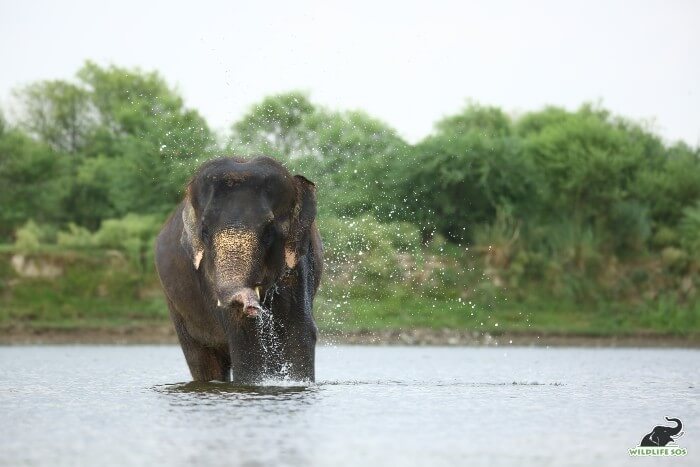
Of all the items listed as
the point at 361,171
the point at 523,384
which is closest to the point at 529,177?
the point at 361,171

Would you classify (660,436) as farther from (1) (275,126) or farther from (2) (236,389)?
(1) (275,126)

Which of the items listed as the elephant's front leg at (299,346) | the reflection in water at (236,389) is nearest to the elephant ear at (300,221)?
the elephant's front leg at (299,346)

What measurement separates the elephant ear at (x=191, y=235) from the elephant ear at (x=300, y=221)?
3.25 ft

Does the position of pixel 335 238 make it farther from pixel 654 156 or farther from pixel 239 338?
pixel 654 156

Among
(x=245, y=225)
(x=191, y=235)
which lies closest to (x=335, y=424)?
(x=245, y=225)

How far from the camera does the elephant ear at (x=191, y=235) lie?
16.5 metres

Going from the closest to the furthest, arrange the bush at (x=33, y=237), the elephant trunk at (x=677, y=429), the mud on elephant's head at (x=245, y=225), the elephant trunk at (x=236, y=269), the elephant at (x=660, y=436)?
the elephant at (x=660, y=436), the elephant trunk at (x=677, y=429), the elephant trunk at (x=236, y=269), the mud on elephant's head at (x=245, y=225), the bush at (x=33, y=237)

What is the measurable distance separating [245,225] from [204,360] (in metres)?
4.13

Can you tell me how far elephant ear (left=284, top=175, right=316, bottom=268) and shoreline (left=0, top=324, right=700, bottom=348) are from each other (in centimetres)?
4710

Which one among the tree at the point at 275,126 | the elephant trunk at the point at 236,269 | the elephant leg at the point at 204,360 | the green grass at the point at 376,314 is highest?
the tree at the point at 275,126

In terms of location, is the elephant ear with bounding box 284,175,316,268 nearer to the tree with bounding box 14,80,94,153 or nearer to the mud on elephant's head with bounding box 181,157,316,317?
the mud on elephant's head with bounding box 181,157,316,317

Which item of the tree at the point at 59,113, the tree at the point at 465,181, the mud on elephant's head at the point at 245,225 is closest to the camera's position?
the mud on elephant's head at the point at 245,225

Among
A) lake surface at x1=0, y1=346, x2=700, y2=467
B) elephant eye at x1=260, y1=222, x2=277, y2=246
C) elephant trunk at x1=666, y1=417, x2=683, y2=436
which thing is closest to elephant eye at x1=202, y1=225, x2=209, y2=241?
elephant eye at x1=260, y1=222, x2=277, y2=246

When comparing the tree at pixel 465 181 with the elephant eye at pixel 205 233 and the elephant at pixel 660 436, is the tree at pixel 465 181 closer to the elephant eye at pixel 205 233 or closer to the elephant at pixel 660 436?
the elephant eye at pixel 205 233
